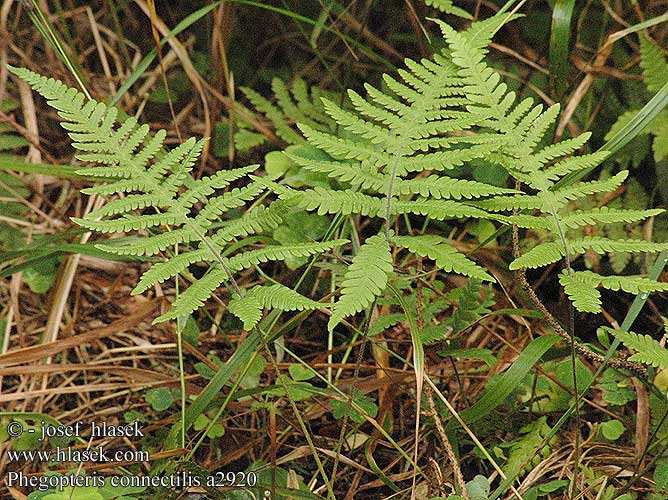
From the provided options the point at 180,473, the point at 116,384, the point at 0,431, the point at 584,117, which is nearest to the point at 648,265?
the point at 584,117

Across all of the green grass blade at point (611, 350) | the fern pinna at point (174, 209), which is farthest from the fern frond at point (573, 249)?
the fern pinna at point (174, 209)

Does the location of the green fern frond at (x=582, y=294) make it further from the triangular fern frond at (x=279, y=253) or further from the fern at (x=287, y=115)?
the fern at (x=287, y=115)

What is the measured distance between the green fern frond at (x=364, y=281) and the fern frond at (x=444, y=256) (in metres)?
0.06

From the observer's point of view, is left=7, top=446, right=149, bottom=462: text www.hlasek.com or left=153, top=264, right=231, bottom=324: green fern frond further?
left=7, top=446, right=149, bottom=462: text www.hlasek.com

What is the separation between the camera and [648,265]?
214 centimetres

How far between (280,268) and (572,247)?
1.08 meters

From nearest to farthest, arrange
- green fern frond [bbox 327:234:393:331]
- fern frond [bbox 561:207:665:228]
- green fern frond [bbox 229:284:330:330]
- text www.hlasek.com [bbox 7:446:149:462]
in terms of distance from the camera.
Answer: green fern frond [bbox 327:234:393:331] < green fern frond [bbox 229:284:330:330] < fern frond [bbox 561:207:665:228] < text www.hlasek.com [bbox 7:446:149:462]

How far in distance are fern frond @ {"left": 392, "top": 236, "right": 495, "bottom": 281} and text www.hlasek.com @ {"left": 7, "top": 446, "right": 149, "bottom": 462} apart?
0.86 m

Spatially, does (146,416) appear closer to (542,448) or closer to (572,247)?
(542,448)

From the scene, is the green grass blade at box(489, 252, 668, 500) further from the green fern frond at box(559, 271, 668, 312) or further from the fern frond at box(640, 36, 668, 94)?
the fern frond at box(640, 36, 668, 94)
